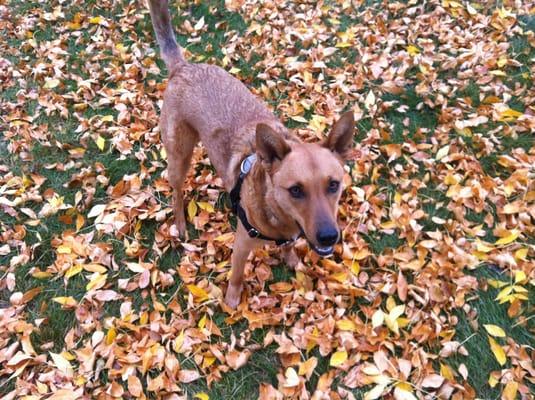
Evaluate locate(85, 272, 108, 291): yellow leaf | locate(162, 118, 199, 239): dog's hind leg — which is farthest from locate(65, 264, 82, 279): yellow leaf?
locate(162, 118, 199, 239): dog's hind leg

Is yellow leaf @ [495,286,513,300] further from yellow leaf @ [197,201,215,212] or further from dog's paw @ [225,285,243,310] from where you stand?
yellow leaf @ [197,201,215,212]

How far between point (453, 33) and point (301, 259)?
3.94m

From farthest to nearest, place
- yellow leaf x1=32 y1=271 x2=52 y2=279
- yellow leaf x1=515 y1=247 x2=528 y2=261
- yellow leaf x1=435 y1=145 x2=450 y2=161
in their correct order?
yellow leaf x1=435 y1=145 x2=450 y2=161 → yellow leaf x1=32 y1=271 x2=52 y2=279 → yellow leaf x1=515 y1=247 x2=528 y2=261

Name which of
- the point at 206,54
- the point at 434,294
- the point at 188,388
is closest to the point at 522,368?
the point at 434,294

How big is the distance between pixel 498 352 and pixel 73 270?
3728 millimetres

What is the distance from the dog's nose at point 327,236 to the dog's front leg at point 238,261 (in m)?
0.75

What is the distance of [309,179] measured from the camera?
2652 mm

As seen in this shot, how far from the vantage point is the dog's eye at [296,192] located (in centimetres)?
268

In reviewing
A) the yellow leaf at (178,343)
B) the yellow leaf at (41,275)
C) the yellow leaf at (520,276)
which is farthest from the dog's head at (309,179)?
the yellow leaf at (41,275)

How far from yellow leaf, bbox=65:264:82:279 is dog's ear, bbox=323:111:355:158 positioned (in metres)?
2.63

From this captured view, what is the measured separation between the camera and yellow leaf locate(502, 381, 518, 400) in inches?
116

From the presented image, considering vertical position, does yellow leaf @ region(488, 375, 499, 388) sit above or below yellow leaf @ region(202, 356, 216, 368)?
below

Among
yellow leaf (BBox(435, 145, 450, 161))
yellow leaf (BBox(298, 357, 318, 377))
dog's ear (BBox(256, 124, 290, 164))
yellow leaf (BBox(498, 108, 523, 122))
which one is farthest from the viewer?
yellow leaf (BBox(498, 108, 523, 122))

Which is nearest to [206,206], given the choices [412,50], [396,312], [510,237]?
[396,312]
